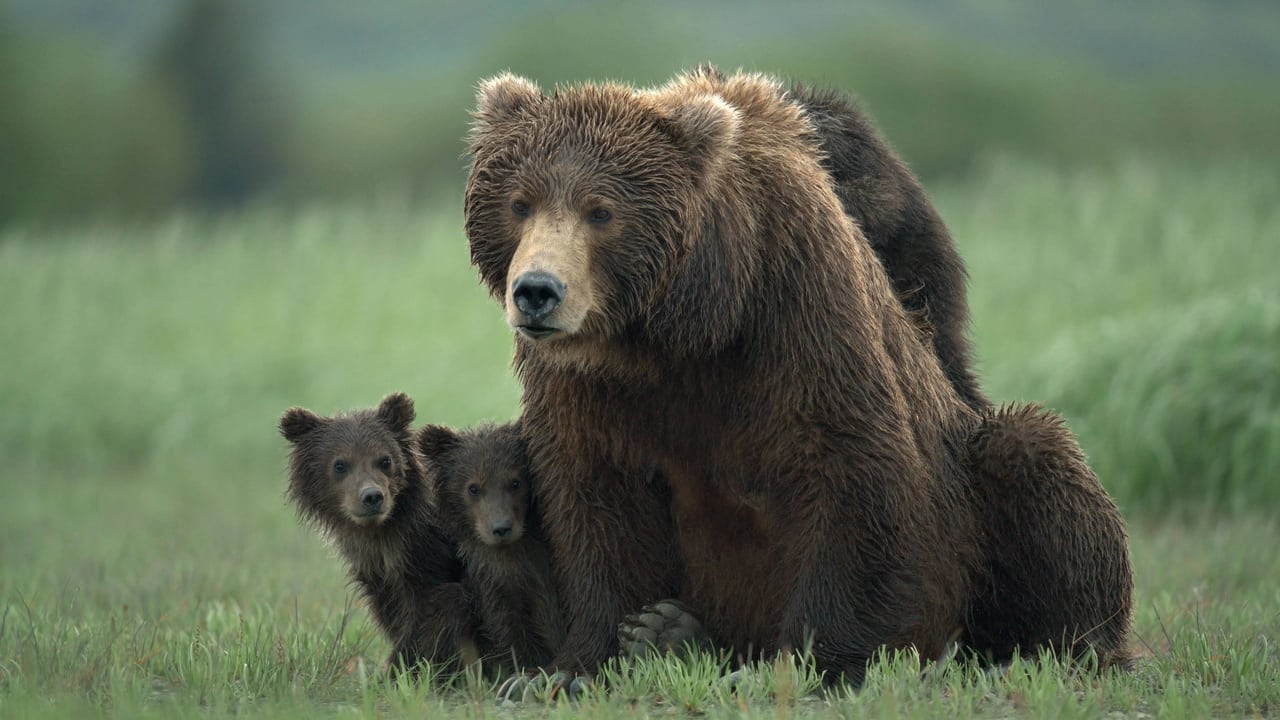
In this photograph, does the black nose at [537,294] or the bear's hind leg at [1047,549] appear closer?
the black nose at [537,294]

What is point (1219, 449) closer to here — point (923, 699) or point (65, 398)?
point (923, 699)

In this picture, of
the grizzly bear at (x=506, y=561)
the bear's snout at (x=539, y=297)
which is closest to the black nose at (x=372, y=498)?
the grizzly bear at (x=506, y=561)

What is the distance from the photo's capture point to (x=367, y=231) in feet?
73.4

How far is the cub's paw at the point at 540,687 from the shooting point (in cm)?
601

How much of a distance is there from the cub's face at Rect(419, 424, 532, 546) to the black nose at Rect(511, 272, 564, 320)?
1.39 m

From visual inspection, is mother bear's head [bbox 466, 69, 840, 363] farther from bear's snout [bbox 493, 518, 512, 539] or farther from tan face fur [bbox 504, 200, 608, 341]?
bear's snout [bbox 493, 518, 512, 539]

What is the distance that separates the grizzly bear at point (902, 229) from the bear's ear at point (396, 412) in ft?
6.26

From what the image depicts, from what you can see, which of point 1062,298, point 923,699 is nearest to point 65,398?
point 1062,298

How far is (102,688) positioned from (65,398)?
40.8 feet

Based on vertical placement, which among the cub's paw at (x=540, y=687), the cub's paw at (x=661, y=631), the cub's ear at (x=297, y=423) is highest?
the cub's ear at (x=297, y=423)

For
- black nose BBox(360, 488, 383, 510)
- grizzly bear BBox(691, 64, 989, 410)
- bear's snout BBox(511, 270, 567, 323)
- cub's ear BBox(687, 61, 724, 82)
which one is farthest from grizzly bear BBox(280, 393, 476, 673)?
grizzly bear BBox(691, 64, 989, 410)

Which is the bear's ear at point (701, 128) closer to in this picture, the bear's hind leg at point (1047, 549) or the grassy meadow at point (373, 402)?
the bear's hind leg at point (1047, 549)

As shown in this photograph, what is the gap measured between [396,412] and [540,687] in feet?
5.02

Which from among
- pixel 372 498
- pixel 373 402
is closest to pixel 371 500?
pixel 372 498
